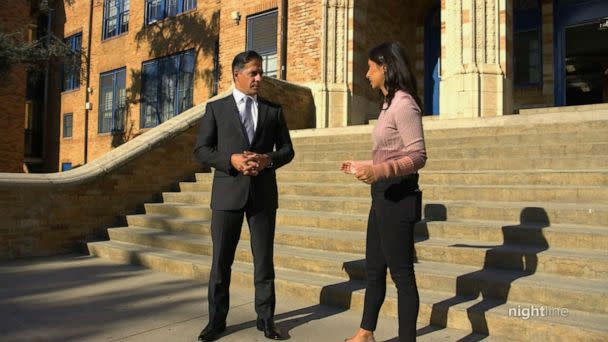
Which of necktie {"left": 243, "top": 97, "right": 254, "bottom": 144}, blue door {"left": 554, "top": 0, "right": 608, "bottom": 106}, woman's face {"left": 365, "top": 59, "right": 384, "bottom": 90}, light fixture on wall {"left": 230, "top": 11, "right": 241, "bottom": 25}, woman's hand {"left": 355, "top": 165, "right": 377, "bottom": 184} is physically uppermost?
light fixture on wall {"left": 230, "top": 11, "right": 241, "bottom": 25}

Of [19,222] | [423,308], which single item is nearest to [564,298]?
[423,308]

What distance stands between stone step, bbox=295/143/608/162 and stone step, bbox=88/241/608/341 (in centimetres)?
280

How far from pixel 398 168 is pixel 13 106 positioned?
21422 millimetres

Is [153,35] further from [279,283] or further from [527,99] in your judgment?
[279,283]

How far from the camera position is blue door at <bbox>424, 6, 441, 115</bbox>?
43.9ft

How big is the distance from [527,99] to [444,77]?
361 cm

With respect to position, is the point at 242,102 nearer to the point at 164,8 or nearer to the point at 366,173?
the point at 366,173

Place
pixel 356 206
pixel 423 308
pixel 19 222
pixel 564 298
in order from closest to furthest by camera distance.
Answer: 1. pixel 564 298
2. pixel 423 308
3. pixel 356 206
4. pixel 19 222

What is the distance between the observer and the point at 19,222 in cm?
567

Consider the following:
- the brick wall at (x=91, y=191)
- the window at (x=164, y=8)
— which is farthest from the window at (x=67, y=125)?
the brick wall at (x=91, y=191)

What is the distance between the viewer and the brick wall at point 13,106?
18.8 m

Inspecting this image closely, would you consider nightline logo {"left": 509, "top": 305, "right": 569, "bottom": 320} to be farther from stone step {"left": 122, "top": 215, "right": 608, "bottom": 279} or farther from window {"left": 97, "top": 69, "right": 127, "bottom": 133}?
window {"left": 97, "top": 69, "right": 127, "bottom": 133}

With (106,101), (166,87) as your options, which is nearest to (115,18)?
(106,101)

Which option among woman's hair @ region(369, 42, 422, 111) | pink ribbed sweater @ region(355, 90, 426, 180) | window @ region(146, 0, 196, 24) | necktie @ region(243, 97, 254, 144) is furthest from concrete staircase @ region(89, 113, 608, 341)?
window @ region(146, 0, 196, 24)
